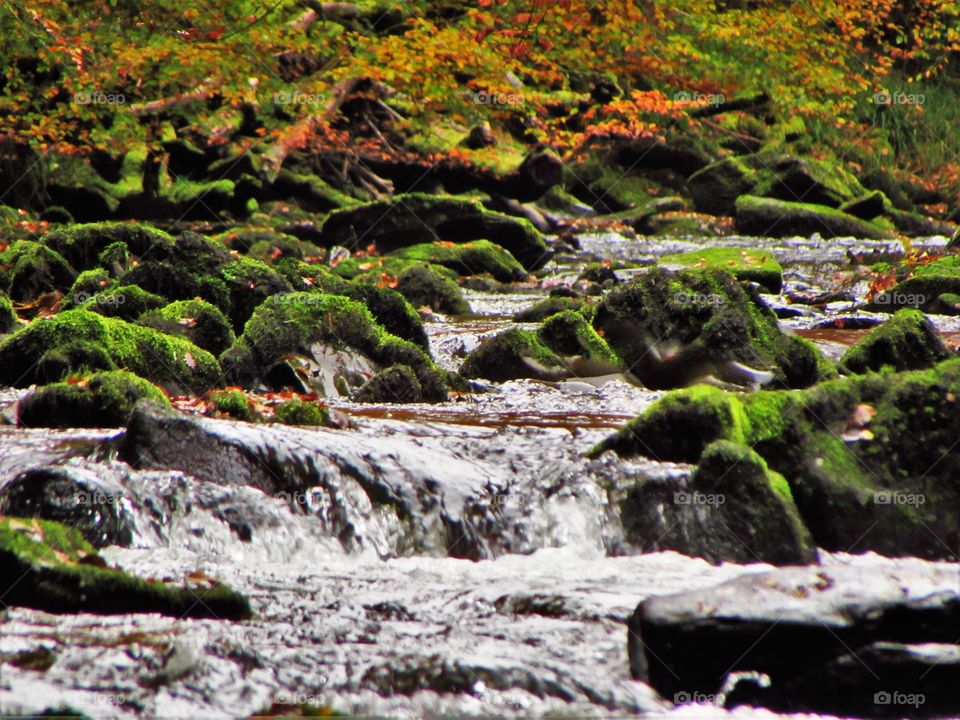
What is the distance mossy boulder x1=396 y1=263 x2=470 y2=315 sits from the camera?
11023 millimetres

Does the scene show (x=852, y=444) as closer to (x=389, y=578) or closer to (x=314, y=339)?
(x=389, y=578)

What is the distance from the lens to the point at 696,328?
306 inches

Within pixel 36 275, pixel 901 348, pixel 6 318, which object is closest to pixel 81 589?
pixel 6 318

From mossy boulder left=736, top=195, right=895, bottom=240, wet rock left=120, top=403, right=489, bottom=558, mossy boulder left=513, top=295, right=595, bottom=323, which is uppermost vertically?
wet rock left=120, top=403, right=489, bottom=558

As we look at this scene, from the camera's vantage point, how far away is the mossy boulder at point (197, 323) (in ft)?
24.1

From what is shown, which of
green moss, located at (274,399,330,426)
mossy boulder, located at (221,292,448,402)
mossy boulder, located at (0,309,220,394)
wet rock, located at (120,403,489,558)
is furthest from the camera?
mossy boulder, located at (221,292,448,402)

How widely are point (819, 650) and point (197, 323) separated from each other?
216 inches

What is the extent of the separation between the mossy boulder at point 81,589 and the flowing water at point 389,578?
0.05 metres

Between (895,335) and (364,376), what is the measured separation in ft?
12.2

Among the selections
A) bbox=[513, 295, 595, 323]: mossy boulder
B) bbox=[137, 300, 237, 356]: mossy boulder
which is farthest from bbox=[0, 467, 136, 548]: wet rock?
bbox=[513, 295, 595, 323]: mossy boulder

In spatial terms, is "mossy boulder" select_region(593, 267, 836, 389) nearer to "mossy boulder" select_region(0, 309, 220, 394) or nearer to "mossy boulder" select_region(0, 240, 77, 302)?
"mossy boulder" select_region(0, 309, 220, 394)

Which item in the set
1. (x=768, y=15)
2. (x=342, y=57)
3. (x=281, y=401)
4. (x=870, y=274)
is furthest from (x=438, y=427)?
(x=768, y=15)

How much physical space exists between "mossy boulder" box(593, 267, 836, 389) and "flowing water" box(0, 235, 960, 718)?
1.02 metres

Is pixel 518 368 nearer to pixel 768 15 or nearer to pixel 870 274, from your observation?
pixel 870 274
